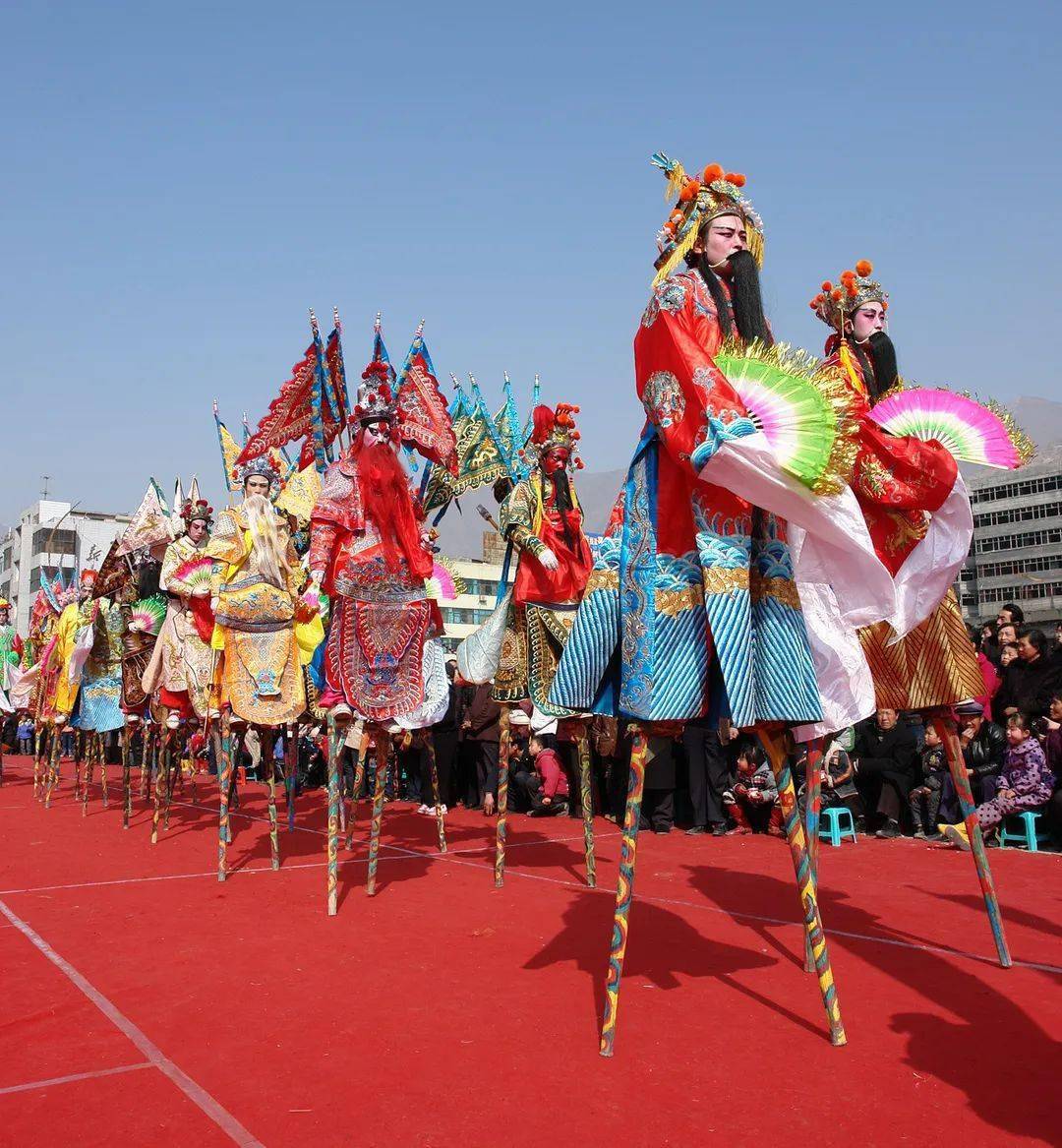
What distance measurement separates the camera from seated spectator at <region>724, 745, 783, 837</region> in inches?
368

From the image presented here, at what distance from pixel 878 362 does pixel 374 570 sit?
123 inches

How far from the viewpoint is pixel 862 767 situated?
9445 millimetres

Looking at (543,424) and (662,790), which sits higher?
(543,424)

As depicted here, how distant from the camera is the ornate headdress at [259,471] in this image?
761cm

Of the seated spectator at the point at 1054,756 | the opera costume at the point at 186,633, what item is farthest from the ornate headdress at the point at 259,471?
the seated spectator at the point at 1054,756

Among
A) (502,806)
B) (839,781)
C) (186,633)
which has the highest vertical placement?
(186,633)

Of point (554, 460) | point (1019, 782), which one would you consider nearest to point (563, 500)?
point (554, 460)

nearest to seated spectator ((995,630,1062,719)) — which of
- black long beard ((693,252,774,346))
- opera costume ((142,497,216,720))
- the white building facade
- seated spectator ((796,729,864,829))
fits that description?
seated spectator ((796,729,864,829))

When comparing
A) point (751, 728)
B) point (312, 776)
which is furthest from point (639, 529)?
point (312, 776)

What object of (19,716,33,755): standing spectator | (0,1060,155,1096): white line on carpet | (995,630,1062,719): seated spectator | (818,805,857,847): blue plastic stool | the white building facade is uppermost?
the white building facade

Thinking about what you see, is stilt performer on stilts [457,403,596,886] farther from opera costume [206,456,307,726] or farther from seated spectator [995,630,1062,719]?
seated spectator [995,630,1062,719]

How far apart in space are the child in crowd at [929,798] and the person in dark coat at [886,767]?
115mm

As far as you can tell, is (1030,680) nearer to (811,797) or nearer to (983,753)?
(983,753)

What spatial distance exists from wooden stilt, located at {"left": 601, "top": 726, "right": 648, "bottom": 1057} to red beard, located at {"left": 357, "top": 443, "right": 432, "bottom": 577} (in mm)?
3110
